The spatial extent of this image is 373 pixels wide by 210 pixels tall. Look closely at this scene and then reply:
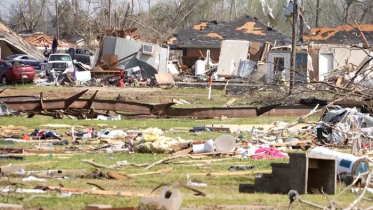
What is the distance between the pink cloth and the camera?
1399 centimetres

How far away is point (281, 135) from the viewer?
17047 mm

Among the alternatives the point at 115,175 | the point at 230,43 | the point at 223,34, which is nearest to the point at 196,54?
the point at 223,34

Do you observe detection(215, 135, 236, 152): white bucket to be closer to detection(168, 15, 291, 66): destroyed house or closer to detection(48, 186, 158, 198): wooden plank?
detection(48, 186, 158, 198): wooden plank

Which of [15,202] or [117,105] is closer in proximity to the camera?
[15,202]

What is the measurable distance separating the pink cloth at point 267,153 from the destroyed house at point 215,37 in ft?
130

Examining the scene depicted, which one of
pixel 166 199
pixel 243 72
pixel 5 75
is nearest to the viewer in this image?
pixel 166 199

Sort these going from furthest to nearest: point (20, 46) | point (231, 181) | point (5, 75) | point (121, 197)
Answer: point (20, 46) → point (5, 75) → point (231, 181) → point (121, 197)

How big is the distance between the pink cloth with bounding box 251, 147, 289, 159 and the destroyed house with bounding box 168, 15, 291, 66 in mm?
39728

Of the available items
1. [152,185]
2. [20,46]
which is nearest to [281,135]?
[152,185]

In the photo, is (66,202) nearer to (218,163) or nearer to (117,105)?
(218,163)

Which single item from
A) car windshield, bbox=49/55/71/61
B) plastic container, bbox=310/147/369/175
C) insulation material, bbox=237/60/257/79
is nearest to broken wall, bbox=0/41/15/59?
car windshield, bbox=49/55/71/61

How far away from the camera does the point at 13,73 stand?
41.6 metres

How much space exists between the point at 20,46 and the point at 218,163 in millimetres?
47460

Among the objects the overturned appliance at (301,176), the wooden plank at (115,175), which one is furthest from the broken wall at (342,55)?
the overturned appliance at (301,176)
